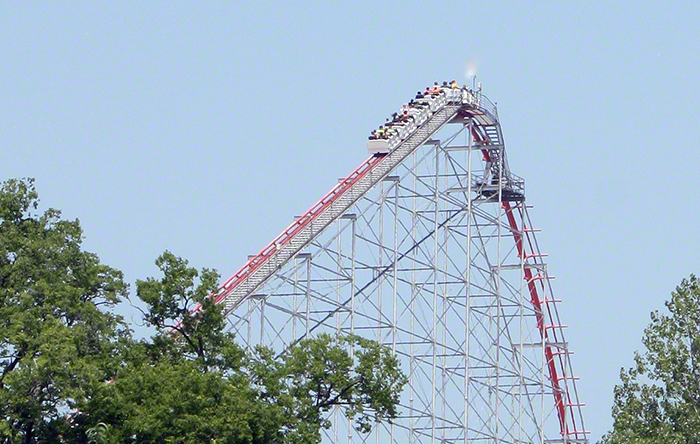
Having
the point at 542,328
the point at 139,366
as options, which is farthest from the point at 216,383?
the point at 542,328

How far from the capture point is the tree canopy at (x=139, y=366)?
115 feet

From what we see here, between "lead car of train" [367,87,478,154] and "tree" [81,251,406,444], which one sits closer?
"tree" [81,251,406,444]

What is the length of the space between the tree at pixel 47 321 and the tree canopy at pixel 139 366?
0.03 metres

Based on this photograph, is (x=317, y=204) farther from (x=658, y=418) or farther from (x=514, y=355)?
(x=658, y=418)

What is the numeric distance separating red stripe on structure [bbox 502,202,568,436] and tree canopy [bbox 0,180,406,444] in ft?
49.8

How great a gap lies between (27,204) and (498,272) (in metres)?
15.2

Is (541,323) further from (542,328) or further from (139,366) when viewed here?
(139,366)

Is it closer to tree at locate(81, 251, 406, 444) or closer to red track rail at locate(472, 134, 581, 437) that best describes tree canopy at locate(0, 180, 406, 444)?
tree at locate(81, 251, 406, 444)

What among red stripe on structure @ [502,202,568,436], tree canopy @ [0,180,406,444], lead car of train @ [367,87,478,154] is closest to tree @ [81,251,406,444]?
Answer: tree canopy @ [0,180,406,444]

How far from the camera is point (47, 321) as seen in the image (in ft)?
118

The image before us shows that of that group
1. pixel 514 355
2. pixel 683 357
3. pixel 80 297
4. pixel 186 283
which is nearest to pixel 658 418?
pixel 683 357

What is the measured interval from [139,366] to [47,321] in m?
2.19

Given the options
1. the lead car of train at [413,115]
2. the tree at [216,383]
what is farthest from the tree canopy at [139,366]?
the lead car of train at [413,115]

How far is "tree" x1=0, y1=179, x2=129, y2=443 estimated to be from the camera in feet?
115
